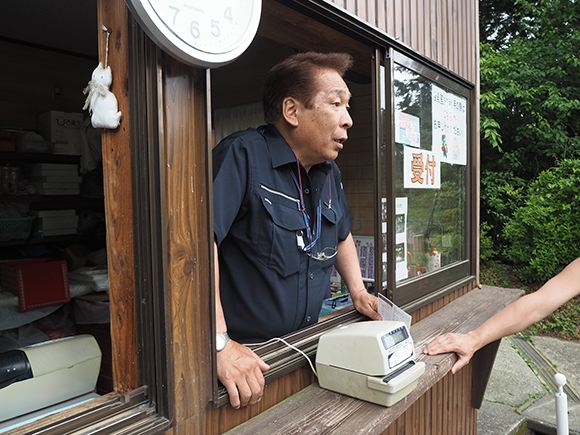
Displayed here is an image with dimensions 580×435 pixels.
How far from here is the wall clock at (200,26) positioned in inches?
39.2

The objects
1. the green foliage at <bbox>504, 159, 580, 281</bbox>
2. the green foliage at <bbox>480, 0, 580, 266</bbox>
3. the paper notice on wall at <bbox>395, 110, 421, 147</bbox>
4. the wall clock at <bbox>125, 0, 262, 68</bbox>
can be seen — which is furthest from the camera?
the green foliage at <bbox>480, 0, 580, 266</bbox>

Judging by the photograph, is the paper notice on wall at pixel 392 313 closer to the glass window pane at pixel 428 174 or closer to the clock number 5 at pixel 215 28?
the glass window pane at pixel 428 174

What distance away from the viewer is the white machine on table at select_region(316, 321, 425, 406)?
141cm

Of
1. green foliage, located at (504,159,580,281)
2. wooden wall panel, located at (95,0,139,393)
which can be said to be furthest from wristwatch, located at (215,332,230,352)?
green foliage, located at (504,159,580,281)

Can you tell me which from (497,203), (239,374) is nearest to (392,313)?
(239,374)

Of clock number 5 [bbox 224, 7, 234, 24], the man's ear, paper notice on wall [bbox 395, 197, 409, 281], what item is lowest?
paper notice on wall [bbox 395, 197, 409, 281]

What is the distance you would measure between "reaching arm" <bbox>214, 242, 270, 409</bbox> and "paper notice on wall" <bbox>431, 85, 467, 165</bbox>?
187 centimetres

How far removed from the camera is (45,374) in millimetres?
1454

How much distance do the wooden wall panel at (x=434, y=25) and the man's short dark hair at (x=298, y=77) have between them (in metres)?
0.22

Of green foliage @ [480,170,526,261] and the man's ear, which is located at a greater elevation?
the man's ear

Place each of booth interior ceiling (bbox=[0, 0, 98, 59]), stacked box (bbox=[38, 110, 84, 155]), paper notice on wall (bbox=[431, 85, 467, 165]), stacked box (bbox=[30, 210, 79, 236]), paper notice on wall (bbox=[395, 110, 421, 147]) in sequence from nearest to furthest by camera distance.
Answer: paper notice on wall (bbox=[395, 110, 421, 147]), paper notice on wall (bbox=[431, 85, 467, 165]), booth interior ceiling (bbox=[0, 0, 98, 59]), stacked box (bbox=[30, 210, 79, 236]), stacked box (bbox=[38, 110, 84, 155])

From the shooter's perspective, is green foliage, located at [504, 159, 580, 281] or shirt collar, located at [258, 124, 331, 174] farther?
green foliage, located at [504, 159, 580, 281]

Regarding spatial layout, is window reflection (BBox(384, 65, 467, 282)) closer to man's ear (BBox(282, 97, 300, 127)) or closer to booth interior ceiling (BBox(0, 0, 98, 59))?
man's ear (BBox(282, 97, 300, 127))

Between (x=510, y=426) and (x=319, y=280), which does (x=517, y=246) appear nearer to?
(x=510, y=426)
